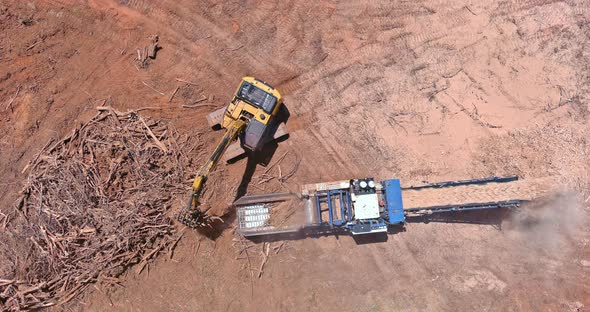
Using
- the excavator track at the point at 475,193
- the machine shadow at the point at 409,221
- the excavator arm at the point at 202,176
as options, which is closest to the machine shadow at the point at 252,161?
the excavator arm at the point at 202,176

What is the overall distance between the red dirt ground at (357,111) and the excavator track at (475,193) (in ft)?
1.99

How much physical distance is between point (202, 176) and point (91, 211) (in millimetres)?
5133

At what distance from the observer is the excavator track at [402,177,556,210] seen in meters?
16.8

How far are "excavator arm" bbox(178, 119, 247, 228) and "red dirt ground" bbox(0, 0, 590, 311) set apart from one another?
2.92 feet

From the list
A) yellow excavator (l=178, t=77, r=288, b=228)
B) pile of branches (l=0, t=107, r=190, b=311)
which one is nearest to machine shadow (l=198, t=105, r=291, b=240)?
yellow excavator (l=178, t=77, r=288, b=228)

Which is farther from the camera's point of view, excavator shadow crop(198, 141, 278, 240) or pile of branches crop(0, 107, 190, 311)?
excavator shadow crop(198, 141, 278, 240)

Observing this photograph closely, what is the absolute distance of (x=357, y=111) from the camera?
17.9 metres

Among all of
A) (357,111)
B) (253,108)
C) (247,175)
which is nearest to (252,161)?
(247,175)

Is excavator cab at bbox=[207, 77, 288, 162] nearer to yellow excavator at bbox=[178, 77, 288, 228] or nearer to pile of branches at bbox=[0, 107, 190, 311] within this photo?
yellow excavator at bbox=[178, 77, 288, 228]

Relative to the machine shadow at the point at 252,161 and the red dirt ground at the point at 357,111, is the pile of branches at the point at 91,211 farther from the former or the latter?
the machine shadow at the point at 252,161

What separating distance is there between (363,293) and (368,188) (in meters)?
4.31

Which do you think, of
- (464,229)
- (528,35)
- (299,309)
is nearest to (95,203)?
(299,309)

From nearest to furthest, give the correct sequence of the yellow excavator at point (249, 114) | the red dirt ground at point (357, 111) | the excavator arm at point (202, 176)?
1. the excavator arm at point (202, 176)
2. the yellow excavator at point (249, 114)
3. the red dirt ground at point (357, 111)

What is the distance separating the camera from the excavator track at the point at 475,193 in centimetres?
1681
